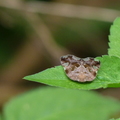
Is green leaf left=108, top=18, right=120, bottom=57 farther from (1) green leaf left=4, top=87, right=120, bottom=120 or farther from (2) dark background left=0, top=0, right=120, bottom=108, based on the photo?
(2) dark background left=0, top=0, right=120, bottom=108

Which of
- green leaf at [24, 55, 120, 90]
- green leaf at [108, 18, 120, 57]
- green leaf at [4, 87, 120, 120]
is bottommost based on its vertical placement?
green leaf at [4, 87, 120, 120]

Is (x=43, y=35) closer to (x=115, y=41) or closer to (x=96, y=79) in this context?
(x=115, y=41)

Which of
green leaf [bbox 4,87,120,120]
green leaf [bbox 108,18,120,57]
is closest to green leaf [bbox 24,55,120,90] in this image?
green leaf [bbox 108,18,120,57]

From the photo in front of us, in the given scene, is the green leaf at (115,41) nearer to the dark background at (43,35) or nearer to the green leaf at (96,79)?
the green leaf at (96,79)

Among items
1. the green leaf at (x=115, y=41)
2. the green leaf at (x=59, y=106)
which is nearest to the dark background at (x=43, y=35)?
the green leaf at (x=59, y=106)

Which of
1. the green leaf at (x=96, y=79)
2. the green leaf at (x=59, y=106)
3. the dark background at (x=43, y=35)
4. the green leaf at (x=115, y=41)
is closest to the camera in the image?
the green leaf at (x=96, y=79)

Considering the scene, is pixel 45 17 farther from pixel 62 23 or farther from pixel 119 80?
pixel 119 80
